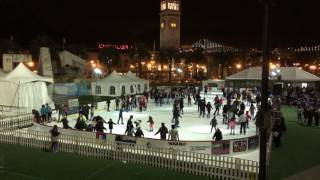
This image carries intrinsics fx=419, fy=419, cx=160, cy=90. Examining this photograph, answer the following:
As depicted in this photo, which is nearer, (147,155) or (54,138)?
(147,155)

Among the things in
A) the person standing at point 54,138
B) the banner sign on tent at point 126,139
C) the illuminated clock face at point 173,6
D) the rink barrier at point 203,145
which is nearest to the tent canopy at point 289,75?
the rink barrier at point 203,145

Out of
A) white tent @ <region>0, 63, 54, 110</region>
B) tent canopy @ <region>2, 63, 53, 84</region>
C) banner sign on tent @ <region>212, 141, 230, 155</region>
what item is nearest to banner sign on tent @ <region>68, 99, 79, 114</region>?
white tent @ <region>0, 63, 54, 110</region>

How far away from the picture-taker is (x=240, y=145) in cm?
1731

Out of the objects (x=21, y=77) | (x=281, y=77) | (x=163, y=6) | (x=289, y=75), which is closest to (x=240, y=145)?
(x=21, y=77)

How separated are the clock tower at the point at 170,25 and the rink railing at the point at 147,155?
4315 inches

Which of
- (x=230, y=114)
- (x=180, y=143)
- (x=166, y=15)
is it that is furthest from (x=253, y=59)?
(x=180, y=143)

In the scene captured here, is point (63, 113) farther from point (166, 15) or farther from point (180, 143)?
point (166, 15)

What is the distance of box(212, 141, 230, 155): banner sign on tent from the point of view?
16.8 metres

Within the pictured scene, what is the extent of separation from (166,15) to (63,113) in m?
105

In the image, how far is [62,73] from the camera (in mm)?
74562

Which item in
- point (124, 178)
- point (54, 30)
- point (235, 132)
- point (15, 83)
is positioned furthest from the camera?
point (54, 30)

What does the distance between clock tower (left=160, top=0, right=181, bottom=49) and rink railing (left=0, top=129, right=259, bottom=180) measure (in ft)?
360

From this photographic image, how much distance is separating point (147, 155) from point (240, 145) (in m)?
4.25

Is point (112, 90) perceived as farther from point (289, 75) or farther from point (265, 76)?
point (265, 76)
